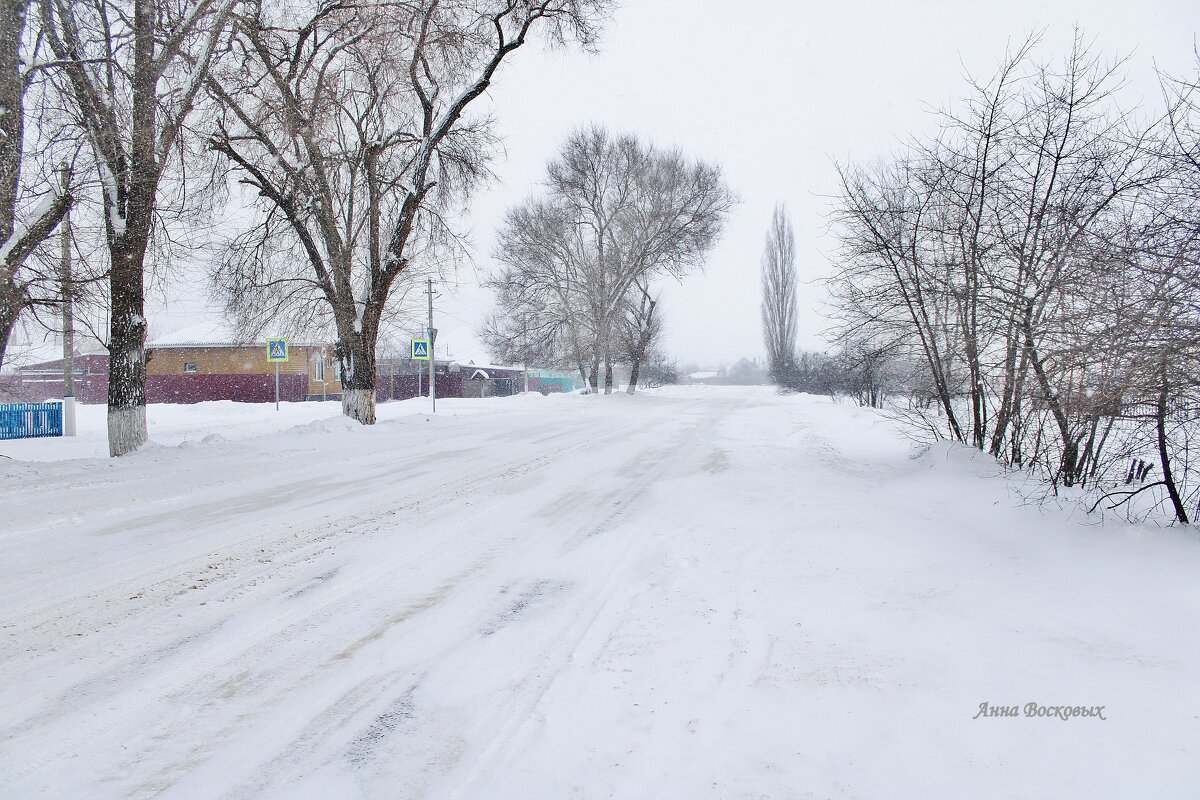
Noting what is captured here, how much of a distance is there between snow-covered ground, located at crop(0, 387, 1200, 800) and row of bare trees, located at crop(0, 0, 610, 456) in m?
4.36

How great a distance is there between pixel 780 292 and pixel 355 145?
1647 inches

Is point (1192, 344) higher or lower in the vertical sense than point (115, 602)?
higher

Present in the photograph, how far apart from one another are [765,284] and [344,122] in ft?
139

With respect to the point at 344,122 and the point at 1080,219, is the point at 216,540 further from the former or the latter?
the point at 344,122

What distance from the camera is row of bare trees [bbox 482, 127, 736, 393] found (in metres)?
32.1

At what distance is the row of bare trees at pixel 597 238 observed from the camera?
32062 millimetres

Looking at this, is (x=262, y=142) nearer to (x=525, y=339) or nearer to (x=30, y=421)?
(x=30, y=421)

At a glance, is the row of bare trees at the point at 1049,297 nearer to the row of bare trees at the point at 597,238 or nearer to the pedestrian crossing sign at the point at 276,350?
the pedestrian crossing sign at the point at 276,350

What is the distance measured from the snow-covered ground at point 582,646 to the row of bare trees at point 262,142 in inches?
172

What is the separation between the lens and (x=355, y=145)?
1403 cm

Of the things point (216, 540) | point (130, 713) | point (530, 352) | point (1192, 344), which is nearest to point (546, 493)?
point (216, 540)

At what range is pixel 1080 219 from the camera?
6168 millimetres

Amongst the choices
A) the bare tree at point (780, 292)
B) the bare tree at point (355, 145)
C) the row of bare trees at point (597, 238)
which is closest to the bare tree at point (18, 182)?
the bare tree at point (355, 145)

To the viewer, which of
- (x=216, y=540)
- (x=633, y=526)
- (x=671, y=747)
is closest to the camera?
(x=671, y=747)
